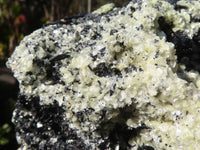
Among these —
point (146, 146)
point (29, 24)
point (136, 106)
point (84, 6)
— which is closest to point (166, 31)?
point (136, 106)

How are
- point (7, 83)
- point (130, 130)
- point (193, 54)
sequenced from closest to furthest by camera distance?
point (130, 130) → point (193, 54) → point (7, 83)

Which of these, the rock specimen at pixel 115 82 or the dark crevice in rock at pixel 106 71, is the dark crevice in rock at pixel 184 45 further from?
the dark crevice in rock at pixel 106 71

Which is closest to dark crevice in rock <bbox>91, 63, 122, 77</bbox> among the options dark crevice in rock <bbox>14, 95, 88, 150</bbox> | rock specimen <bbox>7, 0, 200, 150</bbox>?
rock specimen <bbox>7, 0, 200, 150</bbox>

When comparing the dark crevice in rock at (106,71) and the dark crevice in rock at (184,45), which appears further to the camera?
the dark crevice in rock at (184,45)

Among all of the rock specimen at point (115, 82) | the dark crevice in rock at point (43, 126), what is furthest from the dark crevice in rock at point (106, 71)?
the dark crevice in rock at point (43, 126)

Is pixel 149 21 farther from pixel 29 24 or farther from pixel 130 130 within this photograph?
pixel 29 24

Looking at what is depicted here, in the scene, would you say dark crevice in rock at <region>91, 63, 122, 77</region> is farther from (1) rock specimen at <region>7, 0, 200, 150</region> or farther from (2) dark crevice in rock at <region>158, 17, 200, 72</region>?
(2) dark crevice in rock at <region>158, 17, 200, 72</region>

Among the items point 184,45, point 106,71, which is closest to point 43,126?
point 106,71

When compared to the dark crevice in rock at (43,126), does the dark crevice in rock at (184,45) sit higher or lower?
Answer: higher
